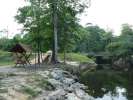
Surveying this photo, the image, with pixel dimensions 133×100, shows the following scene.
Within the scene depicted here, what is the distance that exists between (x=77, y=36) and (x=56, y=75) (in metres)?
19.7

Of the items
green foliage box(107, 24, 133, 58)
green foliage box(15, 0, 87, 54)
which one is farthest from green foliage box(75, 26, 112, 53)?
green foliage box(15, 0, 87, 54)

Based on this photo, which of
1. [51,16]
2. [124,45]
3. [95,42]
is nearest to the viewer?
[51,16]

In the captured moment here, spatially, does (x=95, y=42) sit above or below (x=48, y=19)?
below

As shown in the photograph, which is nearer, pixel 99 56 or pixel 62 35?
pixel 62 35

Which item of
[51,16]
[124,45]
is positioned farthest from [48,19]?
[124,45]

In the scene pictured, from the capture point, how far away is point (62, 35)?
50812 millimetres

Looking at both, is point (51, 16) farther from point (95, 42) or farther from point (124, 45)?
point (95, 42)

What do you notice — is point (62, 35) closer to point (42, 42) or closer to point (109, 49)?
point (42, 42)

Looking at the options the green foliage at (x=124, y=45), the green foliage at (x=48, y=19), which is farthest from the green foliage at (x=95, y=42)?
the green foliage at (x=48, y=19)

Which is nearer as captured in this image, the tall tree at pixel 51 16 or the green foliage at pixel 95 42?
the tall tree at pixel 51 16

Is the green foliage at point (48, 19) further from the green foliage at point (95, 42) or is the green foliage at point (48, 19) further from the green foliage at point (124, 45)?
the green foliage at point (95, 42)

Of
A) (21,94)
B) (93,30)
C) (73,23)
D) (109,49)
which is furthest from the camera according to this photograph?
(93,30)

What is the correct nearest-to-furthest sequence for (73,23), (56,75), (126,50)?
(56,75)
(73,23)
(126,50)

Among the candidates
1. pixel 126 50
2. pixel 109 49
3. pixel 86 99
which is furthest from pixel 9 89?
pixel 109 49
